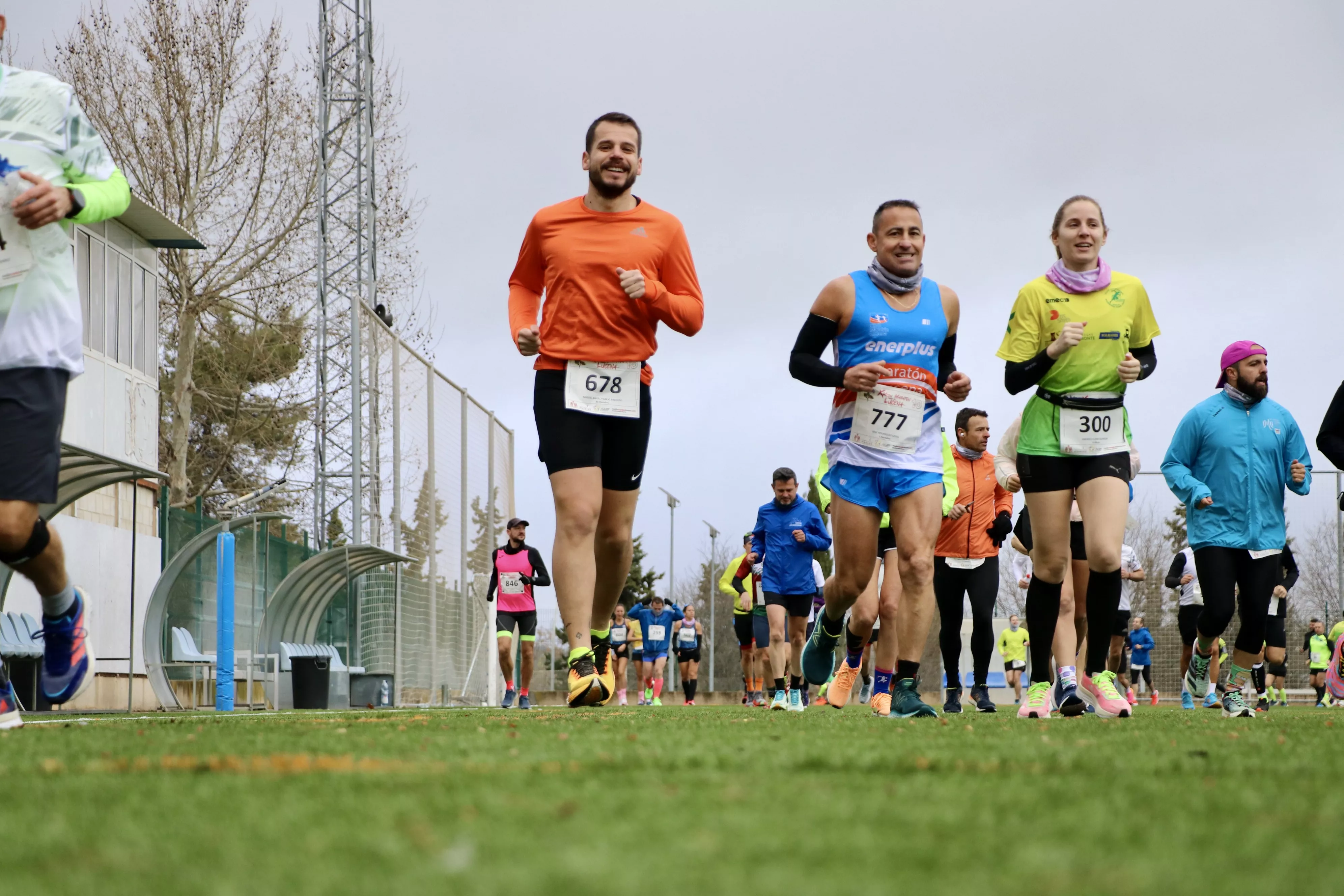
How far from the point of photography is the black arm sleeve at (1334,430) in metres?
8.21

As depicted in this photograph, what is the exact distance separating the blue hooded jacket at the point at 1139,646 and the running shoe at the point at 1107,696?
25112mm

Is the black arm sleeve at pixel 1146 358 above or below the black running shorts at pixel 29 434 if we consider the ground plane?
above

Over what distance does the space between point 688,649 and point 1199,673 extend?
22.2m

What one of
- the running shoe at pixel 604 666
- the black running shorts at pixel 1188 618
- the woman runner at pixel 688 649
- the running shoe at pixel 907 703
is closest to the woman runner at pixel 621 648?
the woman runner at pixel 688 649

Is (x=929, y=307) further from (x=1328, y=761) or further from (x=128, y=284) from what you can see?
(x=128, y=284)

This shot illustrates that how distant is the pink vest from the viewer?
56.5ft

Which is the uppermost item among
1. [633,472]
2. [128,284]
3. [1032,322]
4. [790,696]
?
[128,284]

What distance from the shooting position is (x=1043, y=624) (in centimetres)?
806

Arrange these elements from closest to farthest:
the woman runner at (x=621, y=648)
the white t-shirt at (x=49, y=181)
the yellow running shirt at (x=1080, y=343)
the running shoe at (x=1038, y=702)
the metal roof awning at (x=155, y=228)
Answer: the white t-shirt at (x=49, y=181) → the yellow running shirt at (x=1080, y=343) → the running shoe at (x=1038, y=702) → the metal roof awning at (x=155, y=228) → the woman runner at (x=621, y=648)

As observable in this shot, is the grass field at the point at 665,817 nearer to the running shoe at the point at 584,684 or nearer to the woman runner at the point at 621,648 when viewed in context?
the running shoe at the point at 584,684

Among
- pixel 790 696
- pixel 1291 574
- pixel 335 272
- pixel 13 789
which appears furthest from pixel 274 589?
pixel 13 789

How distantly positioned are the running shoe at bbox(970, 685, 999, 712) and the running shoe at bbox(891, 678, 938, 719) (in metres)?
4.48

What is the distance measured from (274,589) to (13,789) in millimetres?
19128

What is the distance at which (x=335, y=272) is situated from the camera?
3005 cm
